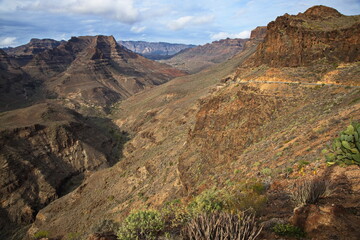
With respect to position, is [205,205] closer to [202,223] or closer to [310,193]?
[202,223]

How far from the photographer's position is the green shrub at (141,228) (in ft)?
21.9

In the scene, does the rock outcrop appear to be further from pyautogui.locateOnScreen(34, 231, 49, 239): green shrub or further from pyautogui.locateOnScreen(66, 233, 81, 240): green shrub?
pyautogui.locateOnScreen(34, 231, 49, 239): green shrub

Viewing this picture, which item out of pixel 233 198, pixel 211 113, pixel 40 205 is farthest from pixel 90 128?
pixel 233 198

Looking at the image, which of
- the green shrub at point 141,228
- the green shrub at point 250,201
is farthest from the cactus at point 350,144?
the green shrub at point 141,228

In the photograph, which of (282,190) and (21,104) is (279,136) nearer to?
(282,190)

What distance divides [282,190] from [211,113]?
630 inches

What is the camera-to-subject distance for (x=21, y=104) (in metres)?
110

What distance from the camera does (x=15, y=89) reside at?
5000 inches

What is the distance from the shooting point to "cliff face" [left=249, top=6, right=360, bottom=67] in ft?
73.2

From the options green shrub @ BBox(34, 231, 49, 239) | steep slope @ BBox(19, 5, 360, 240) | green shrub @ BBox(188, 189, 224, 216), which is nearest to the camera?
green shrub @ BBox(188, 189, 224, 216)

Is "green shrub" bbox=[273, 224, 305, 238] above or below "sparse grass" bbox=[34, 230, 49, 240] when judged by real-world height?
above

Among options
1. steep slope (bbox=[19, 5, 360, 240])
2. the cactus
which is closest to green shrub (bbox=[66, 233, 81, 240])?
steep slope (bbox=[19, 5, 360, 240])

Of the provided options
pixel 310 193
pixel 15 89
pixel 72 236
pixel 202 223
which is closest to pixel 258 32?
pixel 15 89

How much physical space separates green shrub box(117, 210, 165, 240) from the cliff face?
78.2 ft
